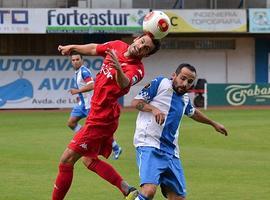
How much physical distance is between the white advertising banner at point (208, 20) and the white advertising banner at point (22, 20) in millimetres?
6359

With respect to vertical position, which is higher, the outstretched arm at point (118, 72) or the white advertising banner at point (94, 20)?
the white advertising banner at point (94, 20)

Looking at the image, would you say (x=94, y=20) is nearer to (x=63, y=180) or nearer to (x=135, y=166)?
(x=135, y=166)

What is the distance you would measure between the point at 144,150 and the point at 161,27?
4.52 feet

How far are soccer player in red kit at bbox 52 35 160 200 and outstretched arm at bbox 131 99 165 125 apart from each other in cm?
44

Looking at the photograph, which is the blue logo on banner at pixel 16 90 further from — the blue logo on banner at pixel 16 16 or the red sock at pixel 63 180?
the red sock at pixel 63 180

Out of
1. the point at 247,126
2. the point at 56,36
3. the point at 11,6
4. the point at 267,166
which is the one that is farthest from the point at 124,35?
the point at 267,166

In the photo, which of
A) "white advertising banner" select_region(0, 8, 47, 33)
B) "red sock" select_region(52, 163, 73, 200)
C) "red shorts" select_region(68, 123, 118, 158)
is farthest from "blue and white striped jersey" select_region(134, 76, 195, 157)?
"white advertising banner" select_region(0, 8, 47, 33)

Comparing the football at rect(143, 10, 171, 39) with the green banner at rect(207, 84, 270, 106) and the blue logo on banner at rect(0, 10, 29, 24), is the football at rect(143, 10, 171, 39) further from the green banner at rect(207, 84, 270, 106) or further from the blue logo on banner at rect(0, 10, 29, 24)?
the blue logo on banner at rect(0, 10, 29, 24)

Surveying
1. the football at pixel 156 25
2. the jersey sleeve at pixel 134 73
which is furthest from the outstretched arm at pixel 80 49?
the football at pixel 156 25

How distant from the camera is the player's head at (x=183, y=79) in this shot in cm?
842

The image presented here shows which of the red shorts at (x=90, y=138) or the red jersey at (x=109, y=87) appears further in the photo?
the red shorts at (x=90, y=138)

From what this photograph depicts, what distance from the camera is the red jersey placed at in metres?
8.91

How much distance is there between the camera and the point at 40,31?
122 feet

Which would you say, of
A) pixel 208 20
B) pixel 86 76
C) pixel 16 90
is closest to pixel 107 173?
pixel 86 76
